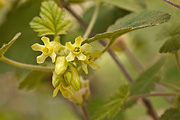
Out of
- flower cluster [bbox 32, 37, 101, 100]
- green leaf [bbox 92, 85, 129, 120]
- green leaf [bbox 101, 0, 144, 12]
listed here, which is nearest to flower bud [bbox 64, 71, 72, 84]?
flower cluster [bbox 32, 37, 101, 100]

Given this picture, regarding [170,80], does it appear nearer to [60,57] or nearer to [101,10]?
[101,10]

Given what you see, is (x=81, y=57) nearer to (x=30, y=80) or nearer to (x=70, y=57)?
(x=70, y=57)

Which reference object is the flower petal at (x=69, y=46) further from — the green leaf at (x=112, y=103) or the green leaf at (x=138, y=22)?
the green leaf at (x=112, y=103)

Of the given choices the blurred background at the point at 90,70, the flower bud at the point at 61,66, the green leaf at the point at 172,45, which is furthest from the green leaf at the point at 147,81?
the flower bud at the point at 61,66

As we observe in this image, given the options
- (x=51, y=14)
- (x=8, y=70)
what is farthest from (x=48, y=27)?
(x=8, y=70)

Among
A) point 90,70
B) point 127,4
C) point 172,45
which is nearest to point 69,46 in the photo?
point 172,45

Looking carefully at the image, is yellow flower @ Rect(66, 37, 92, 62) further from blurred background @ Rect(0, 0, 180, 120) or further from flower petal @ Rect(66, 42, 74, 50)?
blurred background @ Rect(0, 0, 180, 120)
